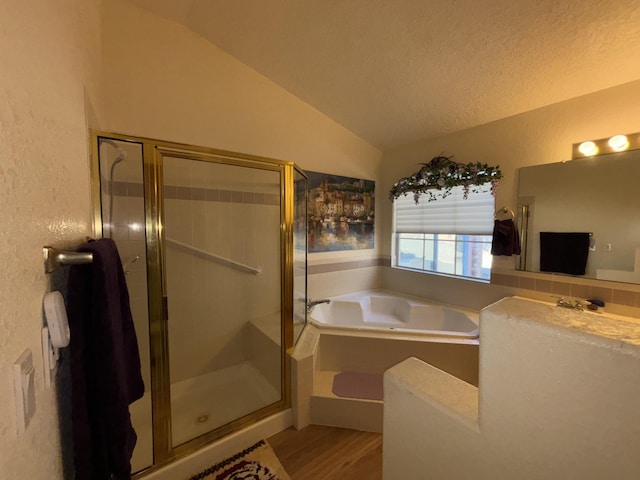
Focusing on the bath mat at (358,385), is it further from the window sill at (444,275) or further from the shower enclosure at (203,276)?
the window sill at (444,275)

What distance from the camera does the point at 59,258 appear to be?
0.57 meters

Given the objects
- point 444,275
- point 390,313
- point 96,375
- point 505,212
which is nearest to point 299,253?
point 390,313

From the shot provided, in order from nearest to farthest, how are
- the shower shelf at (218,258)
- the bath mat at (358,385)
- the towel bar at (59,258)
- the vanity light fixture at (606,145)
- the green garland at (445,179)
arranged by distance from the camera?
the towel bar at (59,258) < the vanity light fixture at (606,145) < the bath mat at (358,385) < the shower shelf at (218,258) < the green garland at (445,179)

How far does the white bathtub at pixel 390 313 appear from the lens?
2561 mm

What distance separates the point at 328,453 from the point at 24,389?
5.63ft

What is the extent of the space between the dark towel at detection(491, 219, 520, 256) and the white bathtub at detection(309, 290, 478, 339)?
65 cm

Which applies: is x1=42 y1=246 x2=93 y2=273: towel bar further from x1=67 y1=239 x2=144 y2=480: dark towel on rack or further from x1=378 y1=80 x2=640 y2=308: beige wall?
x1=378 y1=80 x2=640 y2=308: beige wall

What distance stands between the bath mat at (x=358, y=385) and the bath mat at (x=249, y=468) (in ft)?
1.85

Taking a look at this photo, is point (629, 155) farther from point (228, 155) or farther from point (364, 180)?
point (228, 155)

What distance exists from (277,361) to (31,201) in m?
1.83

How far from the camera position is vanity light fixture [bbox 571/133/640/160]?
1.74 metres

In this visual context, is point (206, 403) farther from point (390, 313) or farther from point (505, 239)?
point (505, 239)

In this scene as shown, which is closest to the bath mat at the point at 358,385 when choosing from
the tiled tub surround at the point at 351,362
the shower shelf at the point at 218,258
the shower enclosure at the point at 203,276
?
the tiled tub surround at the point at 351,362

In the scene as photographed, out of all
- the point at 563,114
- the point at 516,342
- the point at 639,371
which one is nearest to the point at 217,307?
the point at 516,342
